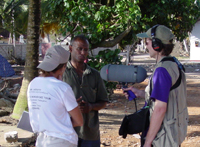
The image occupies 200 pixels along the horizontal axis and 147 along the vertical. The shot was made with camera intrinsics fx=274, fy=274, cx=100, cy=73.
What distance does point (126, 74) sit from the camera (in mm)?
2609

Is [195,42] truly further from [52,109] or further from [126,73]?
[52,109]

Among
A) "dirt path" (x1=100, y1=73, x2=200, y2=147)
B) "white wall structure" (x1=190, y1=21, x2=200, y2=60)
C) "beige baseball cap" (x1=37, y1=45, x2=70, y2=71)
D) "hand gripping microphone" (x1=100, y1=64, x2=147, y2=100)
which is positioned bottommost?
"dirt path" (x1=100, y1=73, x2=200, y2=147)

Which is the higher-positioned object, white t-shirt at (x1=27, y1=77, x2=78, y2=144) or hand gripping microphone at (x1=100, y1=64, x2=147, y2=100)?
hand gripping microphone at (x1=100, y1=64, x2=147, y2=100)

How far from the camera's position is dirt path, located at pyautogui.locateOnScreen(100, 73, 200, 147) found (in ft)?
18.5

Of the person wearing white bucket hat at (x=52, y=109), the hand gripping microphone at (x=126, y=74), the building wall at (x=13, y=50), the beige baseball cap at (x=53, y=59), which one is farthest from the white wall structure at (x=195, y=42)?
the person wearing white bucket hat at (x=52, y=109)

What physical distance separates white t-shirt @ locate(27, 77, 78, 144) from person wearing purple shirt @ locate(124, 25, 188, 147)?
680mm

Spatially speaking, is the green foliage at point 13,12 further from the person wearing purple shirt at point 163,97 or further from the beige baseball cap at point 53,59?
the person wearing purple shirt at point 163,97

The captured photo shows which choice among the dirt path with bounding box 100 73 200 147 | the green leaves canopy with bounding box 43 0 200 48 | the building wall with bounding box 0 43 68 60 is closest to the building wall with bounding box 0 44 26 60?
the building wall with bounding box 0 43 68 60

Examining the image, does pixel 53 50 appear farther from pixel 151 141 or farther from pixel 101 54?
pixel 101 54

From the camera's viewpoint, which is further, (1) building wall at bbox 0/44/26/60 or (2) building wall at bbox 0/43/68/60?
(1) building wall at bbox 0/44/26/60

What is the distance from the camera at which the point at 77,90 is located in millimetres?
2928

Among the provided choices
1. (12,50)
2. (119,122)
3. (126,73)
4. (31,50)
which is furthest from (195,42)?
(126,73)

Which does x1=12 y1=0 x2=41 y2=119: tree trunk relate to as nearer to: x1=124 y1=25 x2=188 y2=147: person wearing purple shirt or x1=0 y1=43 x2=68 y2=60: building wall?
x1=124 y1=25 x2=188 y2=147: person wearing purple shirt

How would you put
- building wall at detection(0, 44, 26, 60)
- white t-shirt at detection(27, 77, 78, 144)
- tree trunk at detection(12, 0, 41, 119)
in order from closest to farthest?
white t-shirt at detection(27, 77, 78, 144) < tree trunk at detection(12, 0, 41, 119) < building wall at detection(0, 44, 26, 60)
